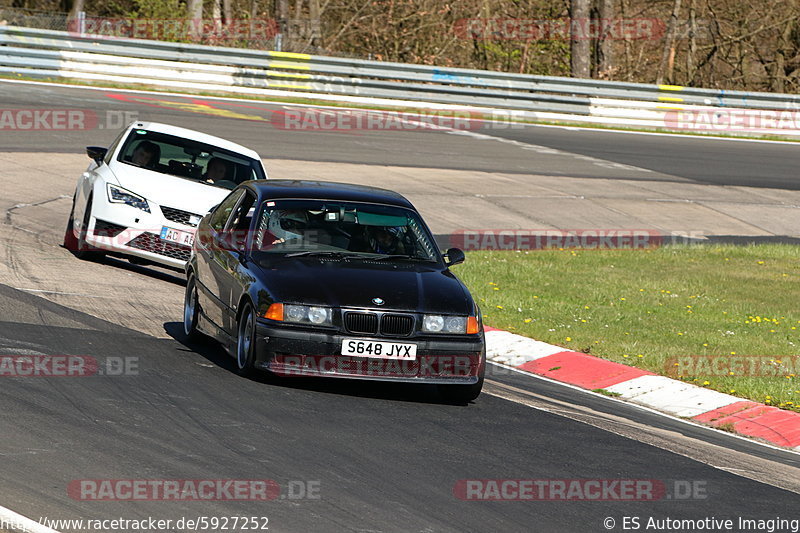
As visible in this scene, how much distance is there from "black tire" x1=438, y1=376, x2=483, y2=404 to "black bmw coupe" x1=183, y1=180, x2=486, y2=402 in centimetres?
1

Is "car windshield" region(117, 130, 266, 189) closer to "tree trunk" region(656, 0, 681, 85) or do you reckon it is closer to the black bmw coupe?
the black bmw coupe

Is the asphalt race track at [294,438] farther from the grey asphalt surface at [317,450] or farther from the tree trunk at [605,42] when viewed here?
the tree trunk at [605,42]

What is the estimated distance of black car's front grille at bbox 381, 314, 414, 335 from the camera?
8.39 m

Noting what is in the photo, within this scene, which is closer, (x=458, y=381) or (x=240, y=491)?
(x=240, y=491)

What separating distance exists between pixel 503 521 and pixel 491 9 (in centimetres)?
3864

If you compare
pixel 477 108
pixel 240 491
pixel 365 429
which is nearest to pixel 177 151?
pixel 365 429

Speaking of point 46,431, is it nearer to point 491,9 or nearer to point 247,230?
point 247,230

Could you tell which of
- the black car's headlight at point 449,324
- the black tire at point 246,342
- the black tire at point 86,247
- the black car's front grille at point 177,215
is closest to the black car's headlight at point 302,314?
the black tire at point 246,342

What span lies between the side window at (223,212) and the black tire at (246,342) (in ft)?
5.38

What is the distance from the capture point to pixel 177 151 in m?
14.1

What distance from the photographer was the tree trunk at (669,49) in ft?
139

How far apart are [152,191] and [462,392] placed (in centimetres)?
571

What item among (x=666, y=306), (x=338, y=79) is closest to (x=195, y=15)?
(x=338, y=79)

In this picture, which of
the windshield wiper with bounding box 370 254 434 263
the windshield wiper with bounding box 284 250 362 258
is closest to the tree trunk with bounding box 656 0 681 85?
the windshield wiper with bounding box 370 254 434 263
